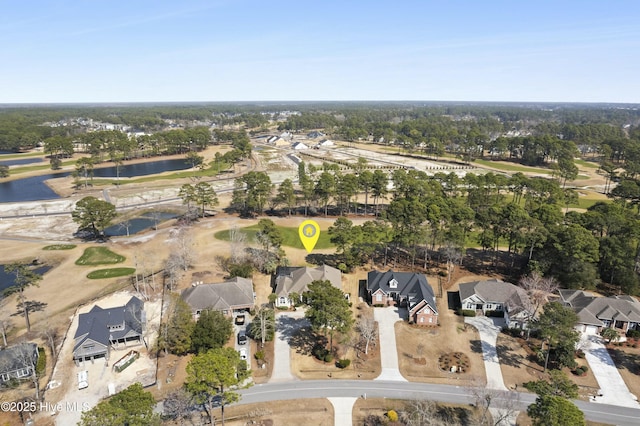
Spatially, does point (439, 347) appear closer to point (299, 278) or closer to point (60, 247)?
point (299, 278)

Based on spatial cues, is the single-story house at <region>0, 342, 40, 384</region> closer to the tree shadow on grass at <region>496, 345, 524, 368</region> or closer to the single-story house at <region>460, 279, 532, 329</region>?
the tree shadow on grass at <region>496, 345, 524, 368</region>

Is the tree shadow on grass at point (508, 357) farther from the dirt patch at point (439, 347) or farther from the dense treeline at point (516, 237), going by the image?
the dense treeline at point (516, 237)

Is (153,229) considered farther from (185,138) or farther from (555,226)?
(185,138)

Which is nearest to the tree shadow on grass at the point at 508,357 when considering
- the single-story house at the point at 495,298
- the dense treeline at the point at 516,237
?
the single-story house at the point at 495,298

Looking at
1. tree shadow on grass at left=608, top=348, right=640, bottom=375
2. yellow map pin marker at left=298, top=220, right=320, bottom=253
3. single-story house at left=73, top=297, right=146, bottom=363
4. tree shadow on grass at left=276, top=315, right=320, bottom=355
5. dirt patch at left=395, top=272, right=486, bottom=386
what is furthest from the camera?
yellow map pin marker at left=298, top=220, right=320, bottom=253

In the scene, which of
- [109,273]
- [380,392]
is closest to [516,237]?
[380,392]

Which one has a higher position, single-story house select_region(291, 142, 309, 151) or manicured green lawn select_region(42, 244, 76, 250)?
single-story house select_region(291, 142, 309, 151)

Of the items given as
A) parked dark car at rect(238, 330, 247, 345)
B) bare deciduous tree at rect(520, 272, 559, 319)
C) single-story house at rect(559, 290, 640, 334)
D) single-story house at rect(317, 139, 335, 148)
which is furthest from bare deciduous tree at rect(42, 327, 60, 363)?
single-story house at rect(317, 139, 335, 148)
